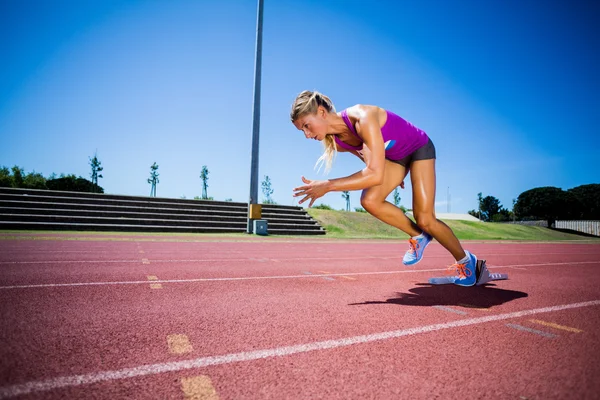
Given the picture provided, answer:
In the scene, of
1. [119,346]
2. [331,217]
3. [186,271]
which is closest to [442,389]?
[119,346]

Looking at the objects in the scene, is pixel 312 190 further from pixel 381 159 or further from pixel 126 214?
pixel 126 214

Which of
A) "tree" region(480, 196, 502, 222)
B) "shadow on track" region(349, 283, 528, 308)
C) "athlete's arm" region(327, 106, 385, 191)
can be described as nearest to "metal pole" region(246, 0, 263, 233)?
"shadow on track" region(349, 283, 528, 308)

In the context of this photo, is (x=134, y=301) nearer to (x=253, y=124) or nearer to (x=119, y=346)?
(x=119, y=346)

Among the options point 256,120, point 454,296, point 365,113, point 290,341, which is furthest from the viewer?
point 256,120

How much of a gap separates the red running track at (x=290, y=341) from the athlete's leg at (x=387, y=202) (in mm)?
778

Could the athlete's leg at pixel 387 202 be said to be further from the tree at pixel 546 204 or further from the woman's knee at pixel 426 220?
the tree at pixel 546 204

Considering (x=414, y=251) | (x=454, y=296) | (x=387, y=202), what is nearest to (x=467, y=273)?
(x=454, y=296)

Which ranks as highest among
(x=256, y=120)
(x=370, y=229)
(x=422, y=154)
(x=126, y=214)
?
(x=256, y=120)

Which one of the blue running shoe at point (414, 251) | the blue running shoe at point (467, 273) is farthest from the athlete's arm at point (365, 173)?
the blue running shoe at point (467, 273)

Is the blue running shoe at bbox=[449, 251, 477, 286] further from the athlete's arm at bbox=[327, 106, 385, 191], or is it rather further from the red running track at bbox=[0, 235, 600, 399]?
the athlete's arm at bbox=[327, 106, 385, 191]

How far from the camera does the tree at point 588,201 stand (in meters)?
80.5

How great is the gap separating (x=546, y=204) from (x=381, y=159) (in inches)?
3850

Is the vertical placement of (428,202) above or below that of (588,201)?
below

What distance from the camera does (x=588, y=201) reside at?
96500mm
